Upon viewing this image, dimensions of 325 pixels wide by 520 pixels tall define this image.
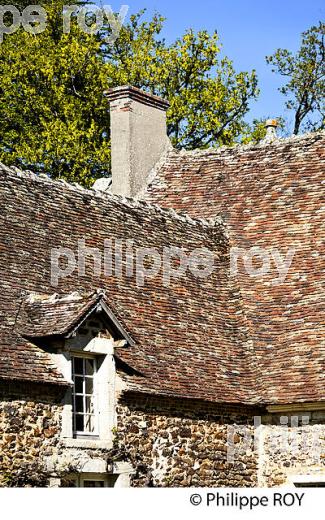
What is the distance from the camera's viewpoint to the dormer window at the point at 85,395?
1662 centimetres

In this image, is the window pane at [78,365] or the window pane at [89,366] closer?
the window pane at [78,365]

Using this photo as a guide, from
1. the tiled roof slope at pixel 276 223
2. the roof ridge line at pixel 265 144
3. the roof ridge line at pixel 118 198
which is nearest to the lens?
the tiled roof slope at pixel 276 223

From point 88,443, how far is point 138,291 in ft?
11.1

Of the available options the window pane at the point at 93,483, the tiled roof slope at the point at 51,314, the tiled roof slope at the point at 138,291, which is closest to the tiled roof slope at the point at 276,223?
the tiled roof slope at the point at 138,291

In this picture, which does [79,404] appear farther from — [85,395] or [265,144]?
[265,144]

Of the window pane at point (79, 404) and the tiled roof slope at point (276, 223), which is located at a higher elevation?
the tiled roof slope at point (276, 223)

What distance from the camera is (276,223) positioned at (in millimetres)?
21703

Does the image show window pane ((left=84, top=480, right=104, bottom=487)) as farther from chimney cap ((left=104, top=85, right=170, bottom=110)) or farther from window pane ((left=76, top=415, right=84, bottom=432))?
chimney cap ((left=104, top=85, right=170, bottom=110))

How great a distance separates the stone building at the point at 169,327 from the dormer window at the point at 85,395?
0.02 metres

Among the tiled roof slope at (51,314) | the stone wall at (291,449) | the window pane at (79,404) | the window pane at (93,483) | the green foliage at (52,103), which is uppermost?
the green foliage at (52,103)

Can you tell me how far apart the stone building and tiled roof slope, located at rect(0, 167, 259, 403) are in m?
0.03

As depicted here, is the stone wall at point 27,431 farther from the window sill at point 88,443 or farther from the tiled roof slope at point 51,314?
the tiled roof slope at point 51,314

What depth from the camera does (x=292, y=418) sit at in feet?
60.5

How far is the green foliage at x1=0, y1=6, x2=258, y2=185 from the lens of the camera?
34.1m
